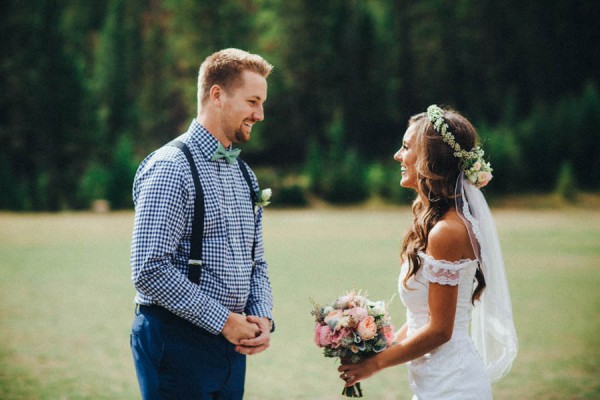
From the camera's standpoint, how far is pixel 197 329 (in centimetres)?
297

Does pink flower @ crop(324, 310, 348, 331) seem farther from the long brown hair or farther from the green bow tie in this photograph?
the green bow tie

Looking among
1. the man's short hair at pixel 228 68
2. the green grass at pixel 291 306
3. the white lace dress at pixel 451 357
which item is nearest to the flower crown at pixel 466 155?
the white lace dress at pixel 451 357

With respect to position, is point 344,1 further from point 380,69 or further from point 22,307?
point 22,307

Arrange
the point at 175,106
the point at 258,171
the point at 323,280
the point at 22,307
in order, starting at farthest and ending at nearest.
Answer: the point at 175,106, the point at 258,171, the point at 323,280, the point at 22,307

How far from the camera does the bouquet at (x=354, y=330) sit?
3.10 metres

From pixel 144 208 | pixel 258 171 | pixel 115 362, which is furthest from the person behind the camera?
pixel 258 171

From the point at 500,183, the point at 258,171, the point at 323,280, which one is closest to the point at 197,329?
the point at 323,280

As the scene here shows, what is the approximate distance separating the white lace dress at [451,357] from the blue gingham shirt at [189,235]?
0.68 metres

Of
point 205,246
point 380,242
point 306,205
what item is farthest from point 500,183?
point 205,246

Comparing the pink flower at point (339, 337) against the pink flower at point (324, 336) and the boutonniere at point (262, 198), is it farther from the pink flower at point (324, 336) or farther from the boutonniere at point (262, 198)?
the boutonniere at point (262, 198)

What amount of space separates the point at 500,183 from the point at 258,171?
16.6 meters

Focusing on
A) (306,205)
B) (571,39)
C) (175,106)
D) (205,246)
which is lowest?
(306,205)

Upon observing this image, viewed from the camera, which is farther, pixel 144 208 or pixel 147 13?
pixel 147 13

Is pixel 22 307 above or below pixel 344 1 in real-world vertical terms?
below
